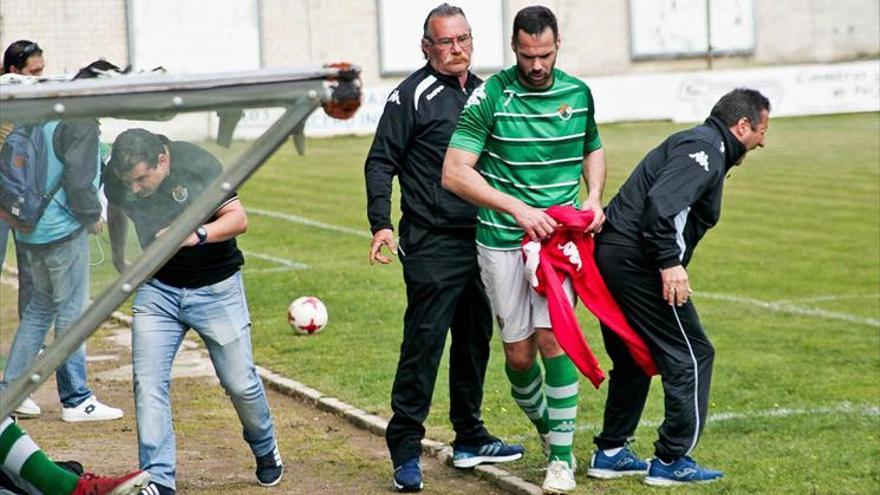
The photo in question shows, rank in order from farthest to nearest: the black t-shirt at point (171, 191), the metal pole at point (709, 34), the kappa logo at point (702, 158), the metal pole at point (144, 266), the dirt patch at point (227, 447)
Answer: the metal pole at point (709, 34) → the dirt patch at point (227, 447) → the kappa logo at point (702, 158) → the black t-shirt at point (171, 191) → the metal pole at point (144, 266)

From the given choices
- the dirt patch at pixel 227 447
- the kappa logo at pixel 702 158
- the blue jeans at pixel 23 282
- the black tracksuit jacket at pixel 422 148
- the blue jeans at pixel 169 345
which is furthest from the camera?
the dirt patch at pixel 227 447

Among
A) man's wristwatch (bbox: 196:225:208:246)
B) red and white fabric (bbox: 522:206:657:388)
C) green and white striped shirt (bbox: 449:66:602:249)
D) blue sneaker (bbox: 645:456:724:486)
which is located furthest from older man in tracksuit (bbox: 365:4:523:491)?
blue sneaker (bbox: 645:456:724:486)

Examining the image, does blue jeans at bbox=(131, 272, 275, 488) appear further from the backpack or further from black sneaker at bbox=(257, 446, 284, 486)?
the backpack

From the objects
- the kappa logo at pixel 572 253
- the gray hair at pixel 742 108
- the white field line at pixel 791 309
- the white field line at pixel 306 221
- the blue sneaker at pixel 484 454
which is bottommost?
the white field line at pixel 306 221

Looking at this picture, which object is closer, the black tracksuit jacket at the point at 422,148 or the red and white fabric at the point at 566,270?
the red and white fabric at the point at 566,270

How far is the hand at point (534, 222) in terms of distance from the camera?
7105mm

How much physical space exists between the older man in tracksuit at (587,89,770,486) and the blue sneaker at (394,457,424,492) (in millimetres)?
1103

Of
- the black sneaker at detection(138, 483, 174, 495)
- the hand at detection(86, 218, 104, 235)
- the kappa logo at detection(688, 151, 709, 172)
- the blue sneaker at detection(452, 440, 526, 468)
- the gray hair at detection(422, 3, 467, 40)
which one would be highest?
the gray hair at detection(422, 3, 467, 40)

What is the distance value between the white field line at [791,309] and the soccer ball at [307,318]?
3754 mm

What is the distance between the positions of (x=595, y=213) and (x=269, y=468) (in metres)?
2.05

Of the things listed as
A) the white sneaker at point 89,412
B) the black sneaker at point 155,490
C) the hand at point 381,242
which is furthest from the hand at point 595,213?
the white sneaker at point 89,412

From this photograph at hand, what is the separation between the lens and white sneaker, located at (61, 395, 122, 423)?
31.6ft

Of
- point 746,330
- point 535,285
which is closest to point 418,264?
point 535,285

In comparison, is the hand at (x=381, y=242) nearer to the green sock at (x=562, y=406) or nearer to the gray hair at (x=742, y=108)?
the green sock at (x=562, y=406)
